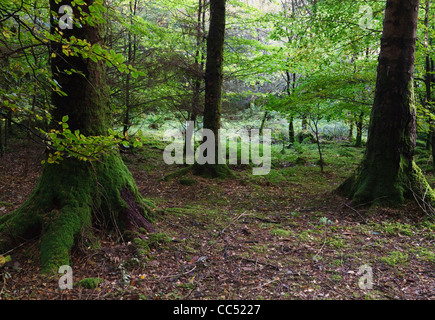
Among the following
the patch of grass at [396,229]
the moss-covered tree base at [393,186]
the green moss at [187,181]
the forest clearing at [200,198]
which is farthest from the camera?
the green moss at [187,181]

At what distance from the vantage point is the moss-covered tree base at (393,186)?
4.97 meters

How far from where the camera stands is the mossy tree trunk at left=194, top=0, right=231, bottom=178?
7.84 metres

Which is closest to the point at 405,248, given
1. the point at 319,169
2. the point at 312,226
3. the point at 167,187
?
the point at 312,226

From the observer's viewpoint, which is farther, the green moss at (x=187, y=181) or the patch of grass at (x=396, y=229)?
the green moss at (x=187, y=181)

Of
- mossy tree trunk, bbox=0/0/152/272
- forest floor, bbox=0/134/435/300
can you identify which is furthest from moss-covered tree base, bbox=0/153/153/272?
forest floor, bbox=0/134/435/300

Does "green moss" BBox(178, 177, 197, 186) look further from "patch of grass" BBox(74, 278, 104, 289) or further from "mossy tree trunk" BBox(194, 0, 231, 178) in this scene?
"patch of grass" BBox(74, 278, 104, 289)

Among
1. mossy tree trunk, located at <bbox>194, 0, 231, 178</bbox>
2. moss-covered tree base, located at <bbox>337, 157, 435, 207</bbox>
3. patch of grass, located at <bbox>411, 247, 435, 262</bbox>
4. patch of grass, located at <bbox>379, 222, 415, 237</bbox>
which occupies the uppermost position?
mossy tree trunk, located at <bbox>194, 0, 231, 178</bbox>

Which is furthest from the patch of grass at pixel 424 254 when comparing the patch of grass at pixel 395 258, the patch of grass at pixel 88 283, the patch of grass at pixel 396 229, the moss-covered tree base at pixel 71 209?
the patch of grass at pixel 88 283

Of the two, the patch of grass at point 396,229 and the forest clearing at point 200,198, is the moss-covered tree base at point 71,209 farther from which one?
the patch of grass at point 396,229

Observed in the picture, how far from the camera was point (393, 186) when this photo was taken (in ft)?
16.6

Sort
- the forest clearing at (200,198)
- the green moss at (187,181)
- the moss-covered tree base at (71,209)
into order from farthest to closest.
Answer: the green moss at (187,181), the moss-covered tree base at (71,209), the forest clearing at (200,198)

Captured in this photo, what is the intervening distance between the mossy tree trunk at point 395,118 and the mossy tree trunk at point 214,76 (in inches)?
159

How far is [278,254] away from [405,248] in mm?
1767

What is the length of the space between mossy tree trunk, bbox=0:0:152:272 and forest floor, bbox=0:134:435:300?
7.8 inches
